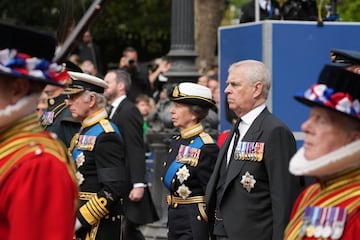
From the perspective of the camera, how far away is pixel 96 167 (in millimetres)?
8703

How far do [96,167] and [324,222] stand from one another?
13.0ft

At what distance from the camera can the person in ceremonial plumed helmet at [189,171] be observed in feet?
28.6

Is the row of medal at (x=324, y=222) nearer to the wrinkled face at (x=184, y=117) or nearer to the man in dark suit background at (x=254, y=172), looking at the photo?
the man in dark suit background at (x=254, y=172)

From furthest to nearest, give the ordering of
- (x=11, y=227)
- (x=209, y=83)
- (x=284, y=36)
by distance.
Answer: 1. (x=209, y=83)
2. (x=284, y=36)
3. (x=11, y=227)

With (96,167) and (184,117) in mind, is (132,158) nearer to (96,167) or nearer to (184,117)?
(184,117)

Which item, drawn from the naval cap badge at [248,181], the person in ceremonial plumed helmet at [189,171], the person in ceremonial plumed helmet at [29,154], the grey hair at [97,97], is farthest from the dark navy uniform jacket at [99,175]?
the person in ceremonial plumed helmet at [29,154]

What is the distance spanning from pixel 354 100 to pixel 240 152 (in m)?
2.51

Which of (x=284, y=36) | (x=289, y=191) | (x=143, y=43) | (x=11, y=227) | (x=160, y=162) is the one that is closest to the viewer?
(x=11, y=227)

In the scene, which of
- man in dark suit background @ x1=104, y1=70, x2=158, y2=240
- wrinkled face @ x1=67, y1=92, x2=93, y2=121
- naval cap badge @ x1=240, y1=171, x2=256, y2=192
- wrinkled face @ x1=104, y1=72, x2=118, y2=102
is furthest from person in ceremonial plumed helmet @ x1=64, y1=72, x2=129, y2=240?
wrinkled face @ x1=104, y1=72, x2=118, y2=102

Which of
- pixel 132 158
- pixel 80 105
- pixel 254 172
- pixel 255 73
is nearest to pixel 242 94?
pixel 255 73

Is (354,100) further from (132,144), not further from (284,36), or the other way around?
(132,144)

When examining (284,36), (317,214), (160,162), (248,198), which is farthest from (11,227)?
(160,162)

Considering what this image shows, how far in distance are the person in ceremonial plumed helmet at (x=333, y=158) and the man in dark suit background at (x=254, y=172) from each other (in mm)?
2126

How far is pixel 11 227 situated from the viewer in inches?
170
